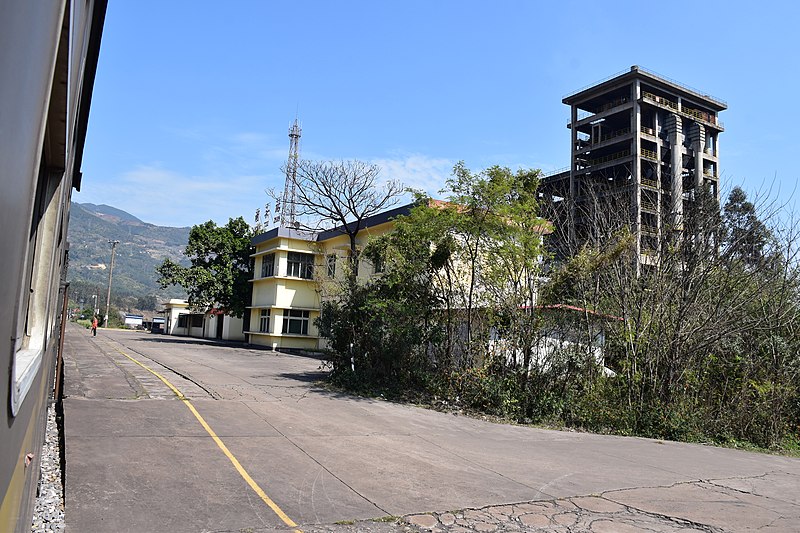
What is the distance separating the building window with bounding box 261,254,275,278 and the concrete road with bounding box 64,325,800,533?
24040 millimetres

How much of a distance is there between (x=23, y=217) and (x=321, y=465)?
777 centimetres

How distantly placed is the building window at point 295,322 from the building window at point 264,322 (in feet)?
4.89

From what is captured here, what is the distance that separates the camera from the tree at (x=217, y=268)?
38.2 metres

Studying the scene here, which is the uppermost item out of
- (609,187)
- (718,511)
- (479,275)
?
(609,187)

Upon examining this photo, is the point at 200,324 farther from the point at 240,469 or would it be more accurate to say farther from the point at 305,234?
the point at 240,469

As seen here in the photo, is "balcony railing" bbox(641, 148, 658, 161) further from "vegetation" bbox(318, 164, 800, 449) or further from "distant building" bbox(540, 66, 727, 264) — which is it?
"vegetation" bbox(318, 164, 800, 449)

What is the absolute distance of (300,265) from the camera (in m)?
37.9

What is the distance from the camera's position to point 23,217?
1.39 meters

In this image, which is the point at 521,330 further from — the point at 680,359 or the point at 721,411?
the point at 721,411

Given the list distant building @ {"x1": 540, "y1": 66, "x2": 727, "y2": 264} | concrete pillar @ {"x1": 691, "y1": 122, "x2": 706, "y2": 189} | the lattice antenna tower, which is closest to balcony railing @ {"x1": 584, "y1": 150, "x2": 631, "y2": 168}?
distant building @ {"x1": 540, "y1": 66, "x2": 727, "y2": 264}

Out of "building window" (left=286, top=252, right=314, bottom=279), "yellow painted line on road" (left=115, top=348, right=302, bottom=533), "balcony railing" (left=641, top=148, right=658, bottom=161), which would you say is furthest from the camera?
"balcony railing" (left=641, top=148, right=658, bottom=161)

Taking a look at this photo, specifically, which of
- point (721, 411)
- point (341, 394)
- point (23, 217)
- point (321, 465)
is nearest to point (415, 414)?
point (341, 394)

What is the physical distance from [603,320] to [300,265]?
25141 millimetres

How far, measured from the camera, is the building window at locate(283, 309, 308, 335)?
37719 mm
